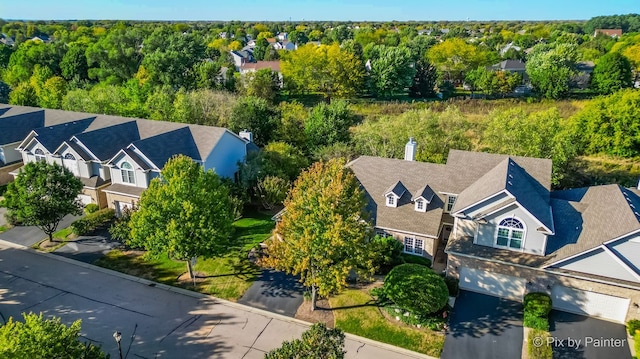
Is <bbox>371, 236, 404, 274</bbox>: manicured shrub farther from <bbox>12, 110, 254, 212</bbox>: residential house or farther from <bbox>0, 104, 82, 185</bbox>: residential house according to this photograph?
<bbox>0, 104, 82, 185</bbox>: residential house

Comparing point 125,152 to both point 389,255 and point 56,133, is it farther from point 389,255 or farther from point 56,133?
point 389,255

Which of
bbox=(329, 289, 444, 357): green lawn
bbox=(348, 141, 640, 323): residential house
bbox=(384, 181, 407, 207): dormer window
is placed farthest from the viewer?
bbox=(384, 181, 407, 207): dormer window

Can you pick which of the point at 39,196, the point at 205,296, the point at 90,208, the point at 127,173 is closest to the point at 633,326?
the point at 205,296

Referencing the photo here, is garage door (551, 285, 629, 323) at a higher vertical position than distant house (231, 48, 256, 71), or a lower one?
lower

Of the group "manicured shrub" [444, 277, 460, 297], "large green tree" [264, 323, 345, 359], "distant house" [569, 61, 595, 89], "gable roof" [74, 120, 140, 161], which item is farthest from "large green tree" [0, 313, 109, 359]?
"distant house" [569, 61, 595, 89]

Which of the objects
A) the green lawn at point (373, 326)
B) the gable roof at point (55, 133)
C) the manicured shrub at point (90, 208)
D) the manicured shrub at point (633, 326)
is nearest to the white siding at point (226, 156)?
the manicured shrub at point (90, 208)

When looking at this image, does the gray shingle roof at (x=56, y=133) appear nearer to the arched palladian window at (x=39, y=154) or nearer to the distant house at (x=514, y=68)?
the arched palladian window at (x=39, y=154)
